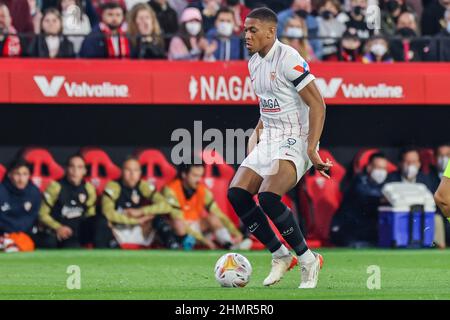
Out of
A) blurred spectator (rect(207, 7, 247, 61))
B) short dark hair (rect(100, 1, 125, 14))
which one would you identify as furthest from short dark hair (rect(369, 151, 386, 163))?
short dark hair (rect(100, 1, 125, 14))

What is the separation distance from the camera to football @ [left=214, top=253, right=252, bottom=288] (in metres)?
11.5

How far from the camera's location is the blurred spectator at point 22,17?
18703mm

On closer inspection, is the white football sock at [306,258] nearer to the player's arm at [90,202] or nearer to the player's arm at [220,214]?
the player's arm at [220,214]

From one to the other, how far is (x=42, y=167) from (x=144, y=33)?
2.55 metres

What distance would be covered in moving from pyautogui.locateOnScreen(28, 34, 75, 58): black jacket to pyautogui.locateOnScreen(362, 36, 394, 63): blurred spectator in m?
4.29

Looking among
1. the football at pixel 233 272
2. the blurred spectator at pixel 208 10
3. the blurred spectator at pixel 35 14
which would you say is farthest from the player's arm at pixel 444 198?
the blurred spectator at pixel 35 14

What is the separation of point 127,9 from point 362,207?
4.58m

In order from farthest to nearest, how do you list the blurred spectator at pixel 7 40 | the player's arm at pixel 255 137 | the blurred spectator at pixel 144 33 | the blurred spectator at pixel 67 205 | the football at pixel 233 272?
Answer: the blurred spectator at pixel 67 205, the blurred spectator at pixel 144 33, the blurred spectator at pixel 7 40, the player's arm at pixel 255 137, the football at pixel 233 272

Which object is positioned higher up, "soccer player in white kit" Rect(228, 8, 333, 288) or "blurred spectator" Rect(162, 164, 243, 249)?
"soccer player in white kit" Rect(228, 8, 333, 288)

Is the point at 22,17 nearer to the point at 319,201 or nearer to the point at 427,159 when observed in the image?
the point at 319,201

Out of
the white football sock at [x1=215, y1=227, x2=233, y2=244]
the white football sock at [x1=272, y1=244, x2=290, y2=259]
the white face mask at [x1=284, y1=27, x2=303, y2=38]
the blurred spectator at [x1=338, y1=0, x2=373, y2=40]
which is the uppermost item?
the blurred spectator at [x1=338, y1=0, x2=373, y2=40]

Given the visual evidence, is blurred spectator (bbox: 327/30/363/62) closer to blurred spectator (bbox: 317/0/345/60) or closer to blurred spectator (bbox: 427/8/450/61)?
blurred spectator (bbox: 317/0/345/60)

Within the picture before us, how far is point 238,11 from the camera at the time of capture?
19844 mm

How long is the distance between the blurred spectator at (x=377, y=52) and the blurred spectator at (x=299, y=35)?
784mm
